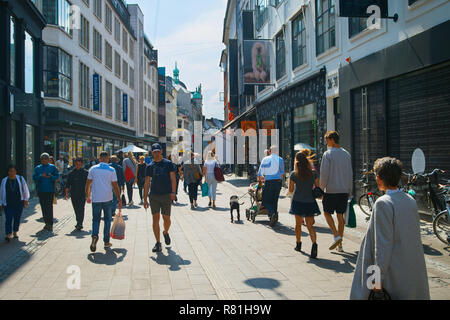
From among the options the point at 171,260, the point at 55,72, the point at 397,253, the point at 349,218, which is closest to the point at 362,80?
the point at 349,218

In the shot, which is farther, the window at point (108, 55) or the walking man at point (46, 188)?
the window at point (108, 55)

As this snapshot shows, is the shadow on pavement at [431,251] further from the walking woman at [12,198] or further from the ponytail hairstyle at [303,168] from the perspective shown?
the walking woman at [12,198]

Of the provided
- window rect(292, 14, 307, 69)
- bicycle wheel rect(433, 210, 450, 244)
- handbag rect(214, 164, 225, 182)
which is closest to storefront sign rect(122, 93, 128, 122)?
window rect(292, 14, 307, 69)

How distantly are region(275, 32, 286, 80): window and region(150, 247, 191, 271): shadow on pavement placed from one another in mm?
14889

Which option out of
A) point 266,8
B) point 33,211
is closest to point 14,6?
point 33,211

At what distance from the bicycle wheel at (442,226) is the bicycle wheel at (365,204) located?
3.04 meters

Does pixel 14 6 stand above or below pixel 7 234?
above

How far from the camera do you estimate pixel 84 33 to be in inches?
1148

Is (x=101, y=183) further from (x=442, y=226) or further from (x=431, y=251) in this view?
(x=442, y=226)

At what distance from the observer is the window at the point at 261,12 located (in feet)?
76.4

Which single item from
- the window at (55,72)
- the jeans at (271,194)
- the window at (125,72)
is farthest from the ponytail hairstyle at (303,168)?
the window at (125,72)

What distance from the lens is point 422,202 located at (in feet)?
30.5
